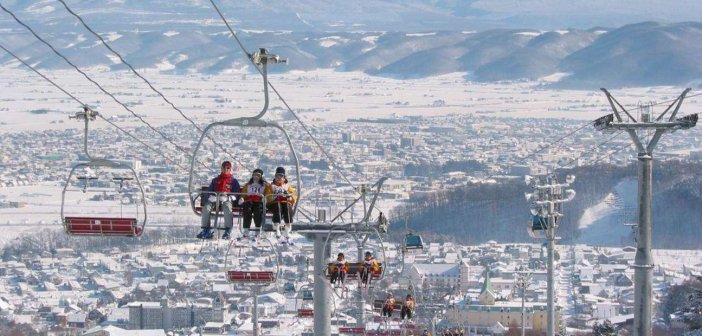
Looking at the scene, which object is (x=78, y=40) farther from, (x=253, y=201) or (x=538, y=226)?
(x=253, y=201)

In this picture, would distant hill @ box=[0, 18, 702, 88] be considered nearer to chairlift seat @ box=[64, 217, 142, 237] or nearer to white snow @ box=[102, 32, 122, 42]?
white snow @ box=[102, 32, 122, 42]

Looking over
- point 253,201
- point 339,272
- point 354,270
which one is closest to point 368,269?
point 354,270

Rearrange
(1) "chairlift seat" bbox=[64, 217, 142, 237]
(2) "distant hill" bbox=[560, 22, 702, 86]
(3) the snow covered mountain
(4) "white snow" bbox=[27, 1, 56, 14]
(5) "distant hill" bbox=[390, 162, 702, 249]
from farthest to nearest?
(4) "white snow" bbox=[27, 1, 56, 14] < (3) the snow covered mountain < (2) "distant hill" bbox=[560, 22, 702, 86] < (5) "distant hill" bbox=[390, 162, 702, 249] < (1) "chairlift seat" bbox=[64, 217, 142, 237]

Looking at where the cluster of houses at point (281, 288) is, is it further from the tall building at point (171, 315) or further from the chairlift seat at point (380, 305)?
the chairlift seat at point (380, 305)

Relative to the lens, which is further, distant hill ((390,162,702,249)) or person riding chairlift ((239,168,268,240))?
distant hill ((390,162,702,249))

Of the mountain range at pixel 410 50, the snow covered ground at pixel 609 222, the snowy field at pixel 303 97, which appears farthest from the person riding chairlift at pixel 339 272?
the mountain range at pixel 410 50

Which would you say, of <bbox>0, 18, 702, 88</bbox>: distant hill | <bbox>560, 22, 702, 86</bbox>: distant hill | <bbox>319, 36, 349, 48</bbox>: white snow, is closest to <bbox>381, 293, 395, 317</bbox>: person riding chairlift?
<bbox>0, 18, 702, 88</bbox>: distant hill

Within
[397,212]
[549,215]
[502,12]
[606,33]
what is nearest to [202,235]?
[549,215]
